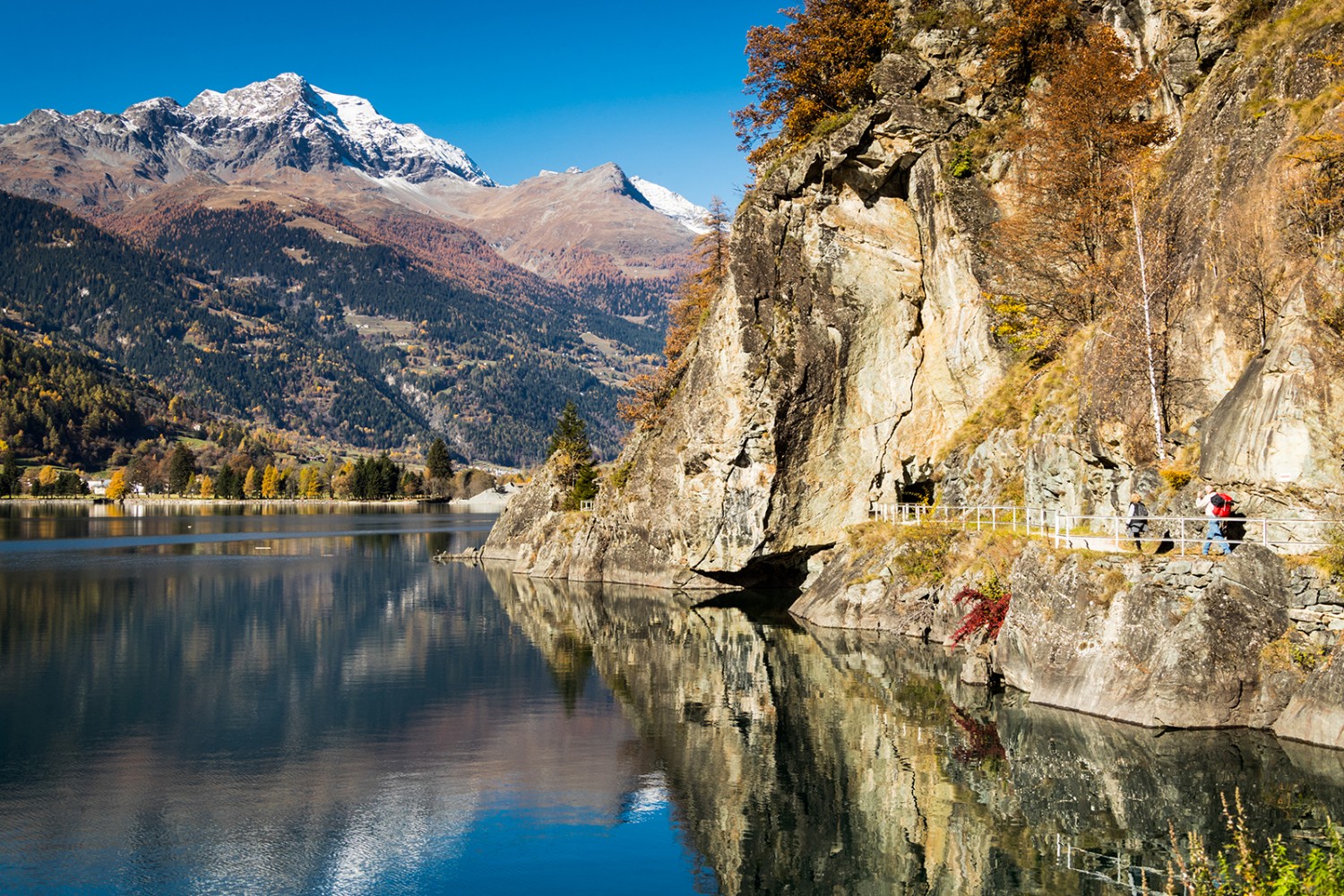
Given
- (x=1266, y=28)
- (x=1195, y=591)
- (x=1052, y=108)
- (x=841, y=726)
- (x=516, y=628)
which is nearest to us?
(x=1195, y=591)

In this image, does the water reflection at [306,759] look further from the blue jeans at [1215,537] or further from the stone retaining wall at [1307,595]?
the blue jeans at [1215,537]

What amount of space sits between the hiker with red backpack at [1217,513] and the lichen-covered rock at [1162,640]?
90 cm

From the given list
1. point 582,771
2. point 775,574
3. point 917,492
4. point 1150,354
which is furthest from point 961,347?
point 582,771

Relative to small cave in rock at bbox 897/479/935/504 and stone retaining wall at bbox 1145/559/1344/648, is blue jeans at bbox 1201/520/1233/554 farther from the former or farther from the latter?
small cave in rock at bbox 897/479/935/504

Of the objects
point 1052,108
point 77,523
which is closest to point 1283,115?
point 1052,108

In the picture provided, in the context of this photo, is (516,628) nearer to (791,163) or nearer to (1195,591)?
(791,163)

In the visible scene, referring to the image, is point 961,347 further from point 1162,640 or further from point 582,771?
point 582,771

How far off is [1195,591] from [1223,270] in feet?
44.2

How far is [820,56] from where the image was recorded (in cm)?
6944

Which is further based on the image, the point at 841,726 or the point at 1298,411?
the point at 841,726

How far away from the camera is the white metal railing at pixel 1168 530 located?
31222 millimetres

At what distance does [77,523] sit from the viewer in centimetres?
19012

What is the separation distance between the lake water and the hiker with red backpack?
5.57 m

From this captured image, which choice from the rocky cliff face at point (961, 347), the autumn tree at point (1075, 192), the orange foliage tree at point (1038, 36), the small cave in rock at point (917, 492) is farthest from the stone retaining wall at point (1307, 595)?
the orange foliage tree at point (1038, 36)
